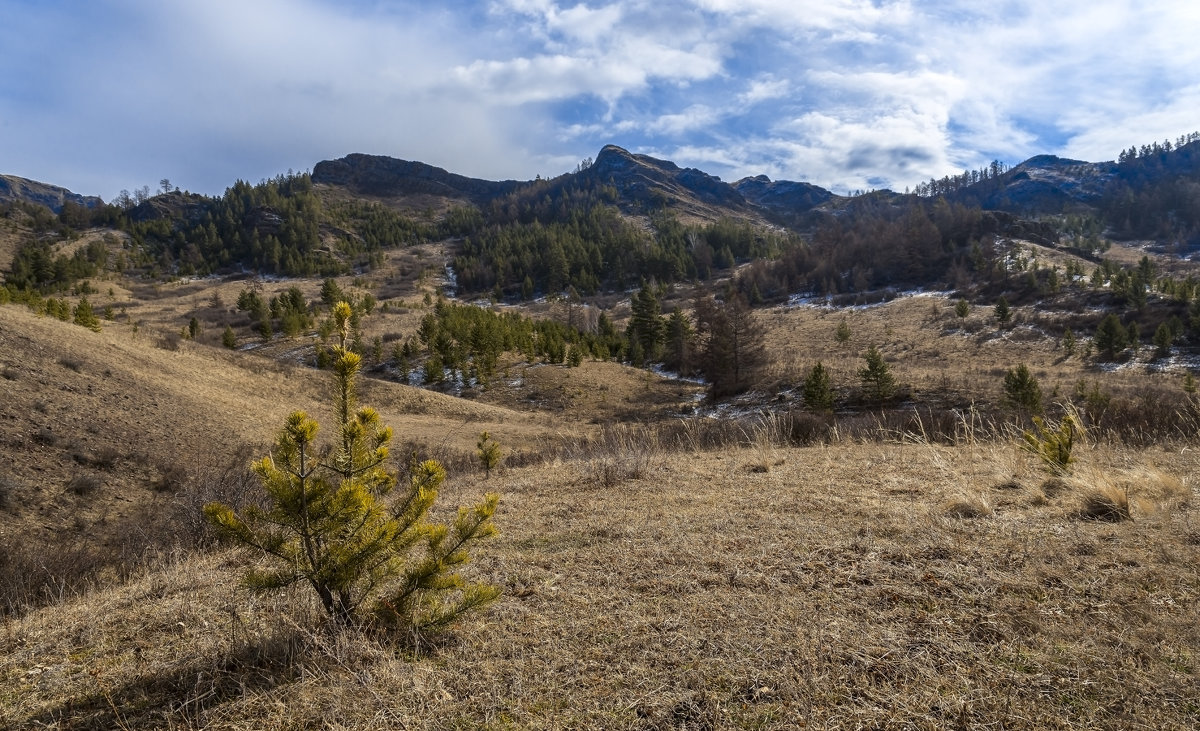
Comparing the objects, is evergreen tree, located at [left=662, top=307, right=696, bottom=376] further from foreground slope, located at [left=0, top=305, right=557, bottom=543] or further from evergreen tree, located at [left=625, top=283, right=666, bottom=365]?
foreground slope, located at [left=0, top=305, right=557, bottom=543]

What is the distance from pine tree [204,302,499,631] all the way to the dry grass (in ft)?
0.79

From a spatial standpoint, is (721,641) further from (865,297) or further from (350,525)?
(865,297)

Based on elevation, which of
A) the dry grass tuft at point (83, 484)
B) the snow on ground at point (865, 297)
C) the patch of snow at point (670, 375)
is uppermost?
the snow on ground at point (865, 297)

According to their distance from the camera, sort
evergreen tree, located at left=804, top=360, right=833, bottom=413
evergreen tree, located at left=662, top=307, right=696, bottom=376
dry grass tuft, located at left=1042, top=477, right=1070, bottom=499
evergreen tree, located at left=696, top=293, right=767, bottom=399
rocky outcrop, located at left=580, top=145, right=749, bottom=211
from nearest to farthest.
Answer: dry grass tuft, located at left=1042, top=477, right=1070, bottom=499
evergreen tree, located at left=804, top=360, right=833, bottom=413
evergreen tree, located at left=696, top=293, right=767, bottom=399
evergreen tree, located at left=662, top=307, right=696, bottom=376
rocky outcrop, located at left=580, top=145, right=749, bottom=211

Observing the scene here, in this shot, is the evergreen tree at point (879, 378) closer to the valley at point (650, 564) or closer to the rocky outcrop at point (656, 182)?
the valley at point (650, 564)

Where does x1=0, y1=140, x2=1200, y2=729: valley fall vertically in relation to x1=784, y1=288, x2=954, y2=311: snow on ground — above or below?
below

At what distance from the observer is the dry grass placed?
2.40 metres

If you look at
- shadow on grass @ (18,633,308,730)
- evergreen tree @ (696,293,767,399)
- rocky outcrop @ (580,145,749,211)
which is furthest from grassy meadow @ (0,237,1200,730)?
rocky outcrop @ (580,145,749,211)

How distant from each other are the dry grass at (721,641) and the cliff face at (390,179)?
19498 centimetres

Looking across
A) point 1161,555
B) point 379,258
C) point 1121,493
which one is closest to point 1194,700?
point 1161,555

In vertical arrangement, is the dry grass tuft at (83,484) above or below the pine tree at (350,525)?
below

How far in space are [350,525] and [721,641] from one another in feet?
6.82

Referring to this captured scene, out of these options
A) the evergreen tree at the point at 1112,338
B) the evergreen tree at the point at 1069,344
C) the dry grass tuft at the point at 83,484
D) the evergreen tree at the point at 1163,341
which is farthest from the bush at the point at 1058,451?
the evergreen tree at the point at 1069,344

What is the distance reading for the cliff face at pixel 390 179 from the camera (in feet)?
589
